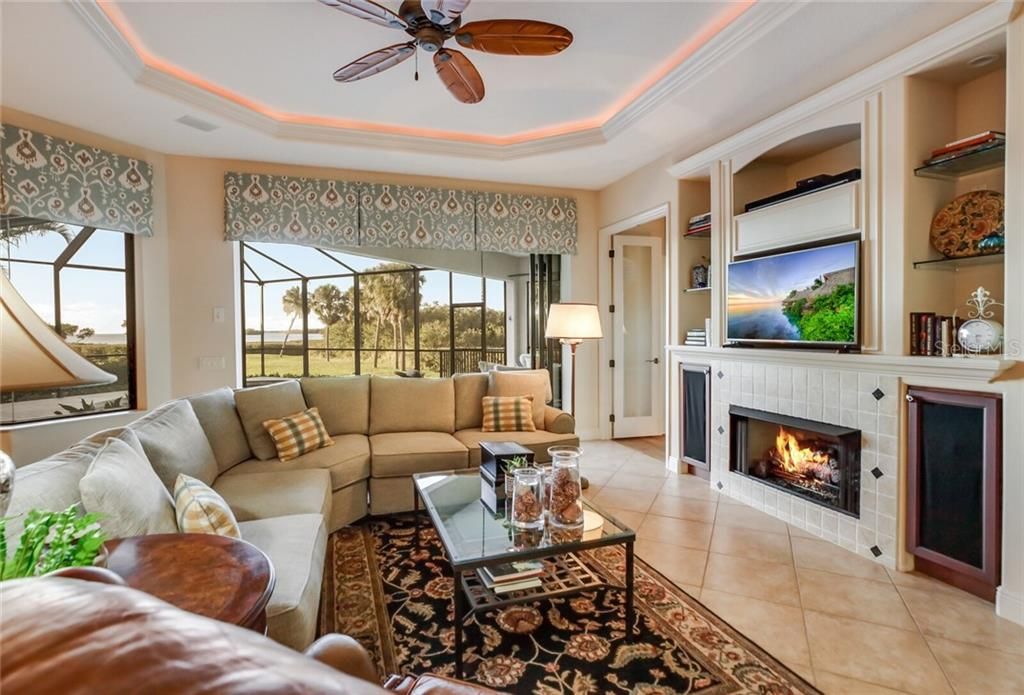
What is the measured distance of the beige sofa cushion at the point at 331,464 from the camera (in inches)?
115

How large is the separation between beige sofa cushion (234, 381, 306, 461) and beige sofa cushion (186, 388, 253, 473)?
0.16 feet

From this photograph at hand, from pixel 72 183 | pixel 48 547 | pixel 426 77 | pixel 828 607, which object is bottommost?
pixel 828 607

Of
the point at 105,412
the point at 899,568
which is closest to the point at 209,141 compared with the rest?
the point at 105,412

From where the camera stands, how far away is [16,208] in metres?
3.31

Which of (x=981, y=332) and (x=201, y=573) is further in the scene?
(x=981, y=332)

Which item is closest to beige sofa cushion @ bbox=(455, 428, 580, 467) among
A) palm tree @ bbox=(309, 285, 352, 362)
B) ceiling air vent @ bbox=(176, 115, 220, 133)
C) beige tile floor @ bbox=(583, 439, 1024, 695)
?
beige tile floor @ bbox=(583, 439, 1024, 695)

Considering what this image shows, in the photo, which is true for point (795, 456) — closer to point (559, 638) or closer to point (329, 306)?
point (559, 638)

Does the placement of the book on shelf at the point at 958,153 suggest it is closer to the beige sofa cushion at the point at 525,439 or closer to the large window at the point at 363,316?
the beige sofa cushion at the point at 525,439

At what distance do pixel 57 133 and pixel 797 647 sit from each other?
18.1ft

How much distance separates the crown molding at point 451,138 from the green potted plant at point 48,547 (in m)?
2.65

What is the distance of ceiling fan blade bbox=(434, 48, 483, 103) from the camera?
8.12ft

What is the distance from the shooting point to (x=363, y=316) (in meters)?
5.84

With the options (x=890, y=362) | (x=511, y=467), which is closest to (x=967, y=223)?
(x=890, y=362)

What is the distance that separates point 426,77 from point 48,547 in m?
3.19
